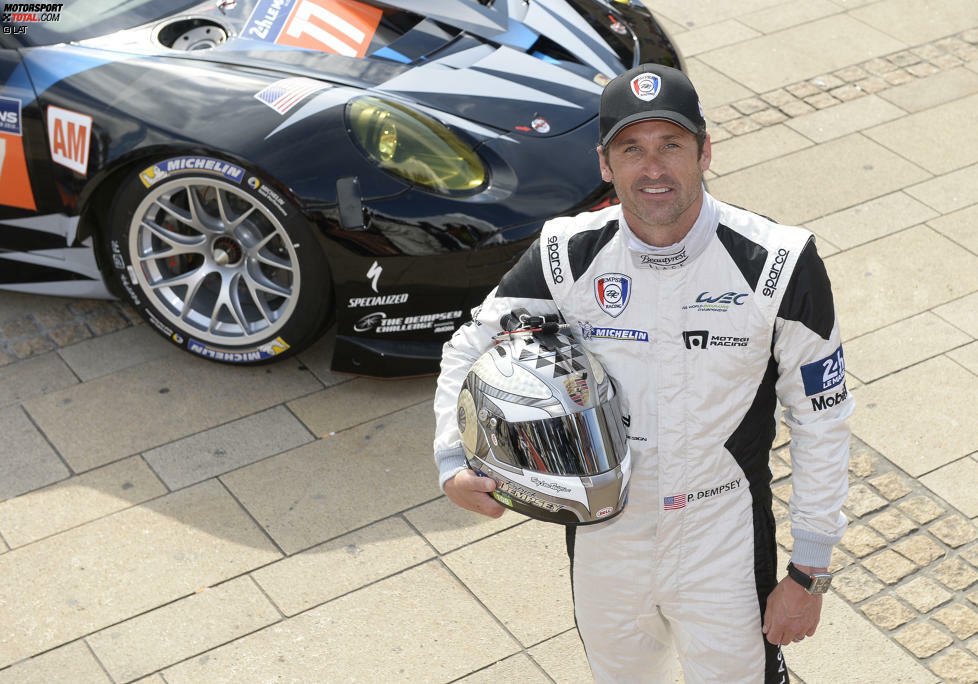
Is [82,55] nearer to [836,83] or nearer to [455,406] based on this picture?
[455,406]

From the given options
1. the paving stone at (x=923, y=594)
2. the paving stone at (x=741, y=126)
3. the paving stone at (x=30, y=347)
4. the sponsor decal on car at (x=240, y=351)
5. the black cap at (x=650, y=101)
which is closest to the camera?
the black cap at (x=650, y=101)

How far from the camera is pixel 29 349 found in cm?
523

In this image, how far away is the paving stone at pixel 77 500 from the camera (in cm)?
426

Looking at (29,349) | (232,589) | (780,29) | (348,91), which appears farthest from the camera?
(780,29)

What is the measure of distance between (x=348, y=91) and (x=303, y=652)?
2.18 metres

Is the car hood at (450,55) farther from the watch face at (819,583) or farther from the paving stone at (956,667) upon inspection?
the watch face at (819,583)

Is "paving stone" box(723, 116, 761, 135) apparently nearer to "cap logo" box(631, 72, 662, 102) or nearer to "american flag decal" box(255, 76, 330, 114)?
"american flag decal" box(255, 76, 330, 114)

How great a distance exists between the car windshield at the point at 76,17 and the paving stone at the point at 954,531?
362 centimetres

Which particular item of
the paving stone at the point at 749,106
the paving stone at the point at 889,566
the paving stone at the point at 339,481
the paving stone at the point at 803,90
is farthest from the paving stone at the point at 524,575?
the paving stone at the point at 803,90

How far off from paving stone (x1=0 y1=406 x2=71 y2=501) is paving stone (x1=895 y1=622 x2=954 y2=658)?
2.92 meters

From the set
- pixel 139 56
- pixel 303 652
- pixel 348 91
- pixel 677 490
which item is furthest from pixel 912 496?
pixel 139 56

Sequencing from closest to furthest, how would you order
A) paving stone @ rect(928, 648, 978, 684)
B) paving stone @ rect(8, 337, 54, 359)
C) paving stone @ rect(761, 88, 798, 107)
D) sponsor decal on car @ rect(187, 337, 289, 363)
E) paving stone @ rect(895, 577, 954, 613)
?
1. paving stone @ rect(928, 648, 978, 684)
2. paving stone @ rect(895, 577, 954, 613)
3. sponsor decal on car @ rect(187, 337, 289, 363)
4. paving stone @ rect(8, 337, 54, 359)
5. paving stone @ rect(761, 88, 798, 107)

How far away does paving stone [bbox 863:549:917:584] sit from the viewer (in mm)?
3973

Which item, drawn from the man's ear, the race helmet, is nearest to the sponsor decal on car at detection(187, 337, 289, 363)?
the race helmet
